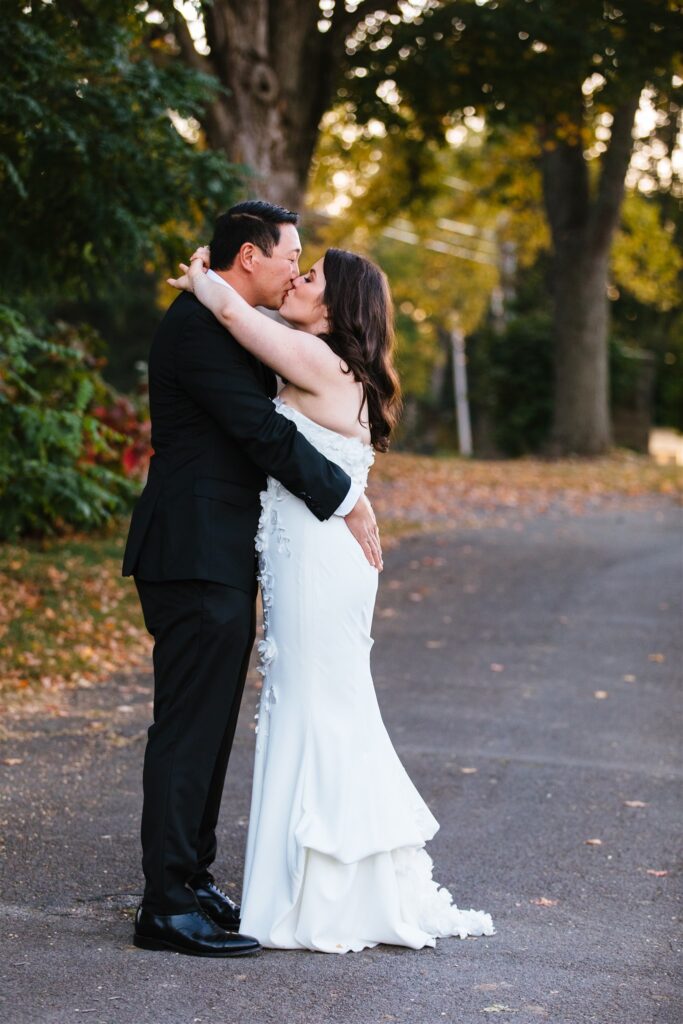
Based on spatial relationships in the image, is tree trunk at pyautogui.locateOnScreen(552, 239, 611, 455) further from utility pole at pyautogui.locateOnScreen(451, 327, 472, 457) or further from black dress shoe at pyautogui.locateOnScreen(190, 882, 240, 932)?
utility pole at pyautogui.locateOnScreen(451, 327, 472, 457)

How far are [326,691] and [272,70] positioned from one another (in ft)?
38.4

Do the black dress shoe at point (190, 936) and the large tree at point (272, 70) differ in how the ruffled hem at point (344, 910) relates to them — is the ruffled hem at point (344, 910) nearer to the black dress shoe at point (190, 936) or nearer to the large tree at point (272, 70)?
the black dress shoe at point (190, 936)

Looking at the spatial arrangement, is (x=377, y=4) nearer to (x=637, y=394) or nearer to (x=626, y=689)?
(x=626, y=689)

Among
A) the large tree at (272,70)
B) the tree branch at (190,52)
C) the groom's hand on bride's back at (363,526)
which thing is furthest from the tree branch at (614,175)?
the groom's hand on bride's back at (363,526)

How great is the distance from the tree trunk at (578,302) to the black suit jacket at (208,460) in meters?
20.6

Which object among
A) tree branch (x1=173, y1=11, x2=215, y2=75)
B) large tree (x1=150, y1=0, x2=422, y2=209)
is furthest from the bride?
tree branch (x1=173, y1=11, x2=215, y2=75)

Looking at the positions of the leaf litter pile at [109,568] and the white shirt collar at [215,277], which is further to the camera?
the leaf litter pile at [109,568]

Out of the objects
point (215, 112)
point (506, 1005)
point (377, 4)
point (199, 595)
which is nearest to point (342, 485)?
point (199, 595)

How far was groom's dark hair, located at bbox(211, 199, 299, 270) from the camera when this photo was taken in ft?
13.8

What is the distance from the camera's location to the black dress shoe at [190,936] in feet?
13.4

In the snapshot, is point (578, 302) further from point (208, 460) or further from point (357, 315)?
point (208, 460)

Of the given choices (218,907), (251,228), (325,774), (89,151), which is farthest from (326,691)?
(89,151)

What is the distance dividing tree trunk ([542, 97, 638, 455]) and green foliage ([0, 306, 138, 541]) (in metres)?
13.8

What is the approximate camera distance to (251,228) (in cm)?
423
